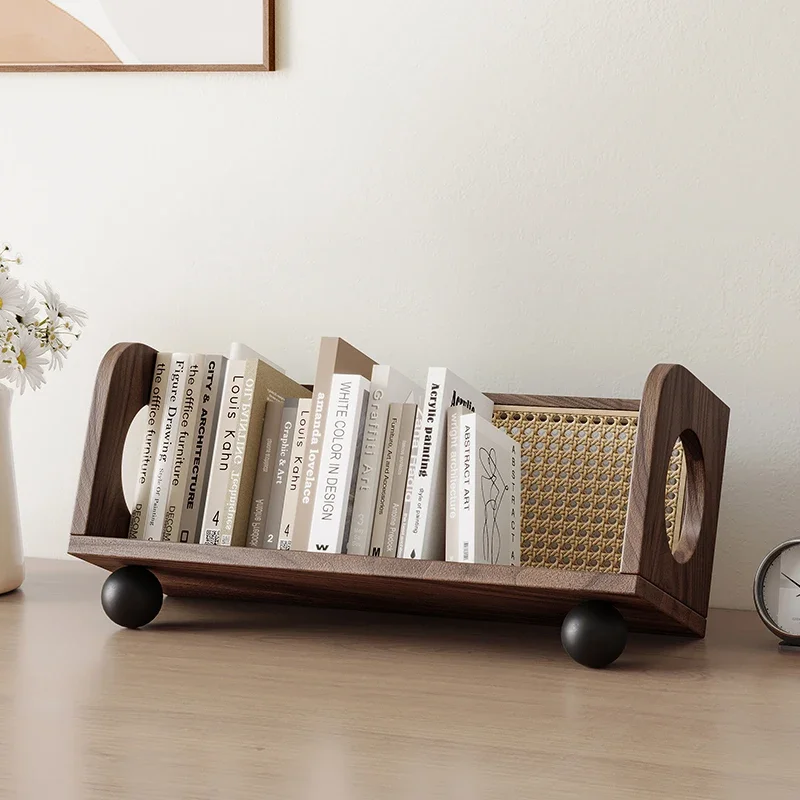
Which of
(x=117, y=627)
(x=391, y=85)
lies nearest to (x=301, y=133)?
(x=391, y=85)

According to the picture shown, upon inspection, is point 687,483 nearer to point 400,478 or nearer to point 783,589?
A: point 783,589

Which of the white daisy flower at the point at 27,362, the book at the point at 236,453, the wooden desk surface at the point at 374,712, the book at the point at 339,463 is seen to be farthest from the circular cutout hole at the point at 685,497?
the white daisy flower at the point at 27,362

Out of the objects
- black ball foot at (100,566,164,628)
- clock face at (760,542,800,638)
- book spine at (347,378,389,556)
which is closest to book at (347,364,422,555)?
book spine at (347,378,389,556)

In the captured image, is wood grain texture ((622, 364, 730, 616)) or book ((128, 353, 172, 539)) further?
book ((128, 353, 172, 539))

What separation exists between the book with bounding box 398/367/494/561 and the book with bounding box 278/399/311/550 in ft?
0.41

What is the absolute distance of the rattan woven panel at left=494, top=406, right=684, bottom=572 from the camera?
1.14 m

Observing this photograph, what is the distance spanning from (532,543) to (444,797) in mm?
627

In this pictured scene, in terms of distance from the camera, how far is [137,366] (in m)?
1.09

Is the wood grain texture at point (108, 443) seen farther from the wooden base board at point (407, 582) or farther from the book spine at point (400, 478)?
the book spine at point (400, 478)

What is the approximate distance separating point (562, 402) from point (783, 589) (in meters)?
0.33

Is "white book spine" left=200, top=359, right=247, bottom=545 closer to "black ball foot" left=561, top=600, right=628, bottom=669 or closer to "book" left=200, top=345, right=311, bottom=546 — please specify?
"book" left=200, top=345, right=311, bottom=546

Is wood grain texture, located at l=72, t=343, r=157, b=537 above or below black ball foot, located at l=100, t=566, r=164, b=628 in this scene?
above

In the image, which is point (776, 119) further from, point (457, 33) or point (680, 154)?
point (457, 33)

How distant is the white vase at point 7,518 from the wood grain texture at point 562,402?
Result: 61 centimetres
